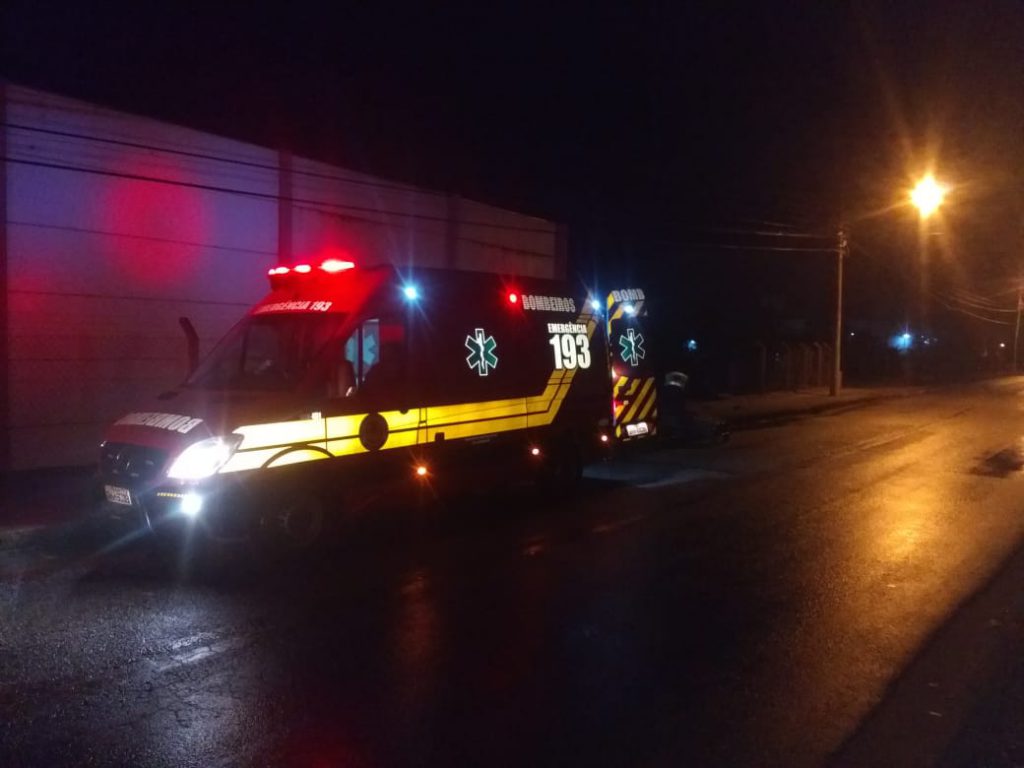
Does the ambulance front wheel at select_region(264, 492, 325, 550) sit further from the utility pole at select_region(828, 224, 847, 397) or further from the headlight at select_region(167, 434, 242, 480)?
the utility pole at select_region(828, 224, 847, 397)

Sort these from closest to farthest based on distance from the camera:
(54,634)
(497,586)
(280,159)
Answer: (54,634), (497,586), (280,159)

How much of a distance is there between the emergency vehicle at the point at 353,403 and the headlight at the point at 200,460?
1 centimetres

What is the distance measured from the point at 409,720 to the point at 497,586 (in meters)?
2.56

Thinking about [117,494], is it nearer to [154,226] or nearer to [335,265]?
[335,265]

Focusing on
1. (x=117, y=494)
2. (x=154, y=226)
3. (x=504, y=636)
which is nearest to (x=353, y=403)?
(x=117, y=494)

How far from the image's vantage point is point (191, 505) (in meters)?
7.33

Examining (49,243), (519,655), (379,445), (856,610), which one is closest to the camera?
(519,655)

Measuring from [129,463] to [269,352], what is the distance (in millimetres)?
1619

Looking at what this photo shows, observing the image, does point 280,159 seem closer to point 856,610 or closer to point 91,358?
point 91,358

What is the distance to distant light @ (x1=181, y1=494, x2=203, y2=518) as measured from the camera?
7324mm

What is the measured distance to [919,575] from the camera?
750 cm

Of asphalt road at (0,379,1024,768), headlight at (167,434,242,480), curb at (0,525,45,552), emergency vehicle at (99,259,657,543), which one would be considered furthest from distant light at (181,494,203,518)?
curb at (0,525,45,552)

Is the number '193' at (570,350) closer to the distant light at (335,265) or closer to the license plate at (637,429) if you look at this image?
the license plate at (637,429)

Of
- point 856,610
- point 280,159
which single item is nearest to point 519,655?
point 856,610
